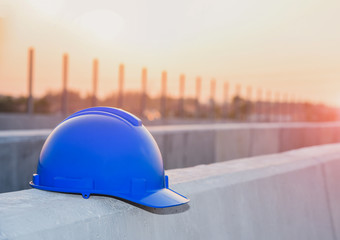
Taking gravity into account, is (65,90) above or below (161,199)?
above

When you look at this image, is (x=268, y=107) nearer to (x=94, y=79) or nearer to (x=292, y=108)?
(x=292, y=108)

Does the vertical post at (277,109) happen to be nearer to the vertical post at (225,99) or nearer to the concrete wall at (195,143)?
the vertical post at (225,99)

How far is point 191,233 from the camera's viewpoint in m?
3.01

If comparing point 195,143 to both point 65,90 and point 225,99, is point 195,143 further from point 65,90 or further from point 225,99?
point 225,99

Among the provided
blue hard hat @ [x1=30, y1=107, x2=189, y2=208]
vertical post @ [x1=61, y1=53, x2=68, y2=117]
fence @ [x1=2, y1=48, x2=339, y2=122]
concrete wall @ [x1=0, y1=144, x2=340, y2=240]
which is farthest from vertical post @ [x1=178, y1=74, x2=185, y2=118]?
blue hard hat @ [x1=30, y1=107, x2=189, y2=208]

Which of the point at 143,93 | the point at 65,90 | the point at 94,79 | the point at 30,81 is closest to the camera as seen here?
the point at 30,81

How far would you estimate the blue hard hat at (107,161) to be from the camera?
2758 mm

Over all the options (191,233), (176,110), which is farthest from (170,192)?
(176,110)

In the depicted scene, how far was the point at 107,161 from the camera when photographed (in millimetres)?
2750

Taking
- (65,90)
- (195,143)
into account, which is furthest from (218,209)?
(65,90)

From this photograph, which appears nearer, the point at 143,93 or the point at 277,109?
the point at 143,93

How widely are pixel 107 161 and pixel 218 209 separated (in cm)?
96

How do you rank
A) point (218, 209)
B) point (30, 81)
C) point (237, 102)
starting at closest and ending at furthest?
1. point (218, 209)
2. point (30, 81)
3. point (237, 102)

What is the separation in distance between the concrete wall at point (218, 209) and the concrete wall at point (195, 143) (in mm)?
3356
